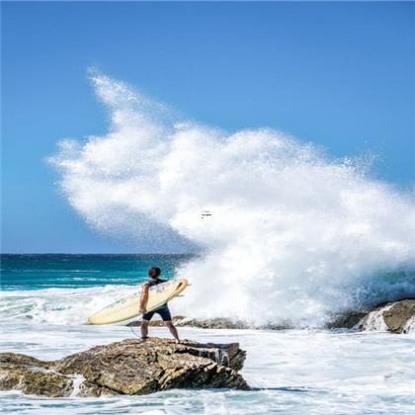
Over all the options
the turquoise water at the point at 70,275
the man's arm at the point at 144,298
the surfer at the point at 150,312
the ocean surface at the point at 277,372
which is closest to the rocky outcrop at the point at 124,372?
the ocean surface at the point at 277,372

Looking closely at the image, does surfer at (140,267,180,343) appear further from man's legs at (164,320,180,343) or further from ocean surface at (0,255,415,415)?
ocean surface at (0,255,415,415)

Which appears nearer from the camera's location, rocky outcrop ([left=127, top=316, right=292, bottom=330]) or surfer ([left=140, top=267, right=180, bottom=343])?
surfer ([left=140, top=267, right=180, bottom=343])

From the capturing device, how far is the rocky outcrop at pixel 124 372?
434 inches

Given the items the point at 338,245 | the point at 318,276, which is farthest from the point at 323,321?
the point at 338,245

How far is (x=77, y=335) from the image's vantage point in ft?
64.6

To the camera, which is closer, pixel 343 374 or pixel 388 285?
pixel 343 374

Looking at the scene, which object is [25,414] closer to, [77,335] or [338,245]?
[77,335]

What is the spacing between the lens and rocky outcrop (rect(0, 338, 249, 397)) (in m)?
11.0

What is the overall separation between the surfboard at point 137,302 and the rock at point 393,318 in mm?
7689

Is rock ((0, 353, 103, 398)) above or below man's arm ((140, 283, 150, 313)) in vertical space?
below

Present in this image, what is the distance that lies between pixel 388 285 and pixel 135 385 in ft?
47.9

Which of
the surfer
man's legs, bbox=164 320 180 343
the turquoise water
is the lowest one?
man's legs, bbox=164 320 180 343

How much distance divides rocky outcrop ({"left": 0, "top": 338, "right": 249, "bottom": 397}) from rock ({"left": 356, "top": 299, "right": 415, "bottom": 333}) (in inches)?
366

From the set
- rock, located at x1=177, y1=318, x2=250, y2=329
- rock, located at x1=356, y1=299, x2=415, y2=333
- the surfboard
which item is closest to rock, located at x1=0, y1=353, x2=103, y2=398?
the surfboard
